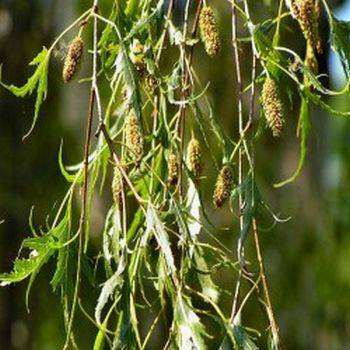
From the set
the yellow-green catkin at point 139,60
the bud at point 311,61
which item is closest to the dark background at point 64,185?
the bud at point 311,61

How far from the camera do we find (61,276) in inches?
36.6

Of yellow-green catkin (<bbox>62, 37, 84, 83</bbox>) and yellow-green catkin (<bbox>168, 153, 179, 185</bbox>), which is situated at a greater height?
yellow-green catkin (<bbox>62, 37, 84, 83</bbox>)

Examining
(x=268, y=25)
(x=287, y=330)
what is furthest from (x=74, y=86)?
(x=268, y=25)

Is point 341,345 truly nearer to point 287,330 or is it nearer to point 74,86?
point 287,330

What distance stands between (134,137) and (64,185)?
2192 millimetres

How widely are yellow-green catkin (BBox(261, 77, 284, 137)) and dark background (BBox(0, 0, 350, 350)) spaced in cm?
195

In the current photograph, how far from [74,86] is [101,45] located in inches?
78.8

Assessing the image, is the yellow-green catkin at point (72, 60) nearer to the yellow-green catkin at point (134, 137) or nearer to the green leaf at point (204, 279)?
the yellow-green catkin at point (134, 137)

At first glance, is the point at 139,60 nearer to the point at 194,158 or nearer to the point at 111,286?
the point at 194,158

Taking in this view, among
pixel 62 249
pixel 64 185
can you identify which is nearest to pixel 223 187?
pixel 62 249

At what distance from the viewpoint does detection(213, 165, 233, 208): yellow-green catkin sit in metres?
0.90

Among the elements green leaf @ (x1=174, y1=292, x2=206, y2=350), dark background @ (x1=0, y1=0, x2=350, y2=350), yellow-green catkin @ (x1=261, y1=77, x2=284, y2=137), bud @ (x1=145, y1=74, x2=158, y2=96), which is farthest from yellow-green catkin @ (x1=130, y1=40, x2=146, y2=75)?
dark background @ (x1=0, y1=0, x2=350, y2=350)

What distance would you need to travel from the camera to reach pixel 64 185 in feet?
10.0

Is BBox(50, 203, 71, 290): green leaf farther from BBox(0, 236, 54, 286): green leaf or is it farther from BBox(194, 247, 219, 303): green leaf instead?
BBox(194, 247, 219, 303): green leaf
